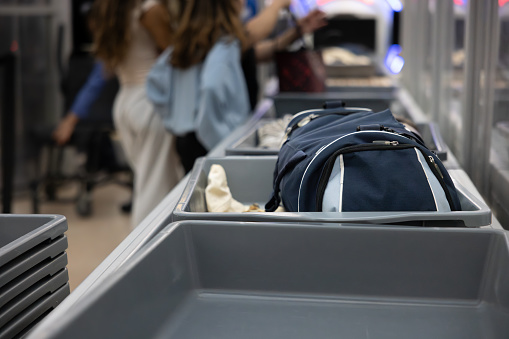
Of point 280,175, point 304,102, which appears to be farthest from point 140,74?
point 280,175

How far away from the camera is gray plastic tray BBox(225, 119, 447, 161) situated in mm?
1443

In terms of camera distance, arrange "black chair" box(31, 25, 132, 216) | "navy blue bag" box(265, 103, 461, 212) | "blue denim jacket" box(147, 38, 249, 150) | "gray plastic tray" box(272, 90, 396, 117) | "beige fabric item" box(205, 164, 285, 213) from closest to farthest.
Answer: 1. "navy blue bag" box(265, 103, 461, 212)
2. "beige fabric item" box(205, 164, 285, 213)
3. "gray plastic tray" box(272, 90, 396, 117)
4. "blue denim jacket" box(147, 38, 249, 150)
5. "black chair" box(31, 25, 132, 216)

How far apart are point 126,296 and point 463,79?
4.44 feet

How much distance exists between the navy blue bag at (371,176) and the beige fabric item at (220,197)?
0.16 meters

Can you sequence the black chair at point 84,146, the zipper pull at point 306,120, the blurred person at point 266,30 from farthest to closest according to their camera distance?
the black chair at point 84,146 → the blurred person at point 266,30 → the zipper pull at point 306,120

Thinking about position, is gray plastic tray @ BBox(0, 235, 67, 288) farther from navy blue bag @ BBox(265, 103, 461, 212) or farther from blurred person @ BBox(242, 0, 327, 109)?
blurred person @ BBox(242, 0, 327, 109)

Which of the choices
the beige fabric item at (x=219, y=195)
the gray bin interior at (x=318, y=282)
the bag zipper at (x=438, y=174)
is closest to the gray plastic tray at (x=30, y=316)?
Result: the gray bin interior at (x=318, y=282)

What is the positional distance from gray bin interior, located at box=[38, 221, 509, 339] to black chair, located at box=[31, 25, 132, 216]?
345 centimetres

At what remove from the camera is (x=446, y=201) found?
0.95 meters

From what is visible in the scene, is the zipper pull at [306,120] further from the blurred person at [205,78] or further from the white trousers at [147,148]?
the white trousers at [147,148]

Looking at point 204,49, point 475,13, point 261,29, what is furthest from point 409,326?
point 261,29

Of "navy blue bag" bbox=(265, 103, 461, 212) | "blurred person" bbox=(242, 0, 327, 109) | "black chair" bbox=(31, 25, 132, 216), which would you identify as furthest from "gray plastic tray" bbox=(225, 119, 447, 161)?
"black chair" bbox=(31, 25, 132, 216)

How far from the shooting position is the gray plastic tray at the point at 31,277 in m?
0.76

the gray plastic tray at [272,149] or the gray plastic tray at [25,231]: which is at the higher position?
the gray plastic tray at [272,149]
